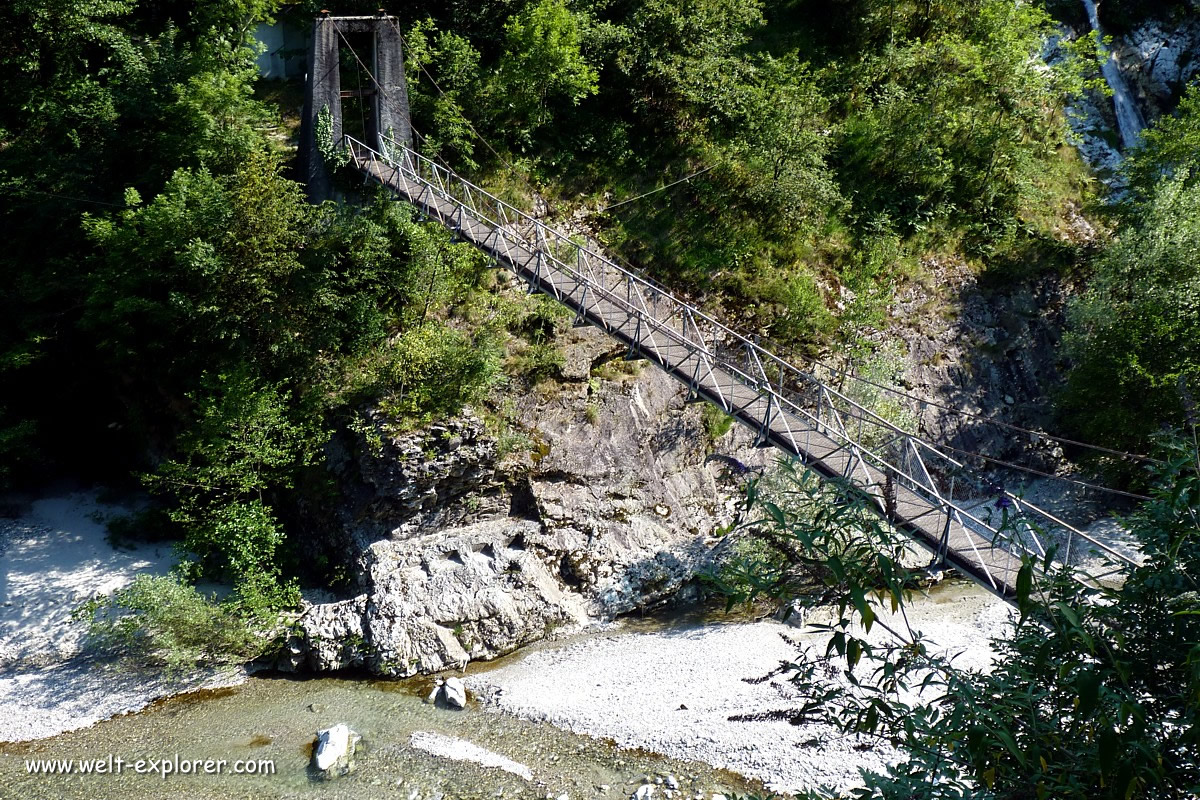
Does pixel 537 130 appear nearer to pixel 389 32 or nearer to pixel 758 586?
pixel 389 32

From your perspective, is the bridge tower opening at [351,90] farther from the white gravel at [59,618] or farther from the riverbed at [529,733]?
the riverbed at [529,733]

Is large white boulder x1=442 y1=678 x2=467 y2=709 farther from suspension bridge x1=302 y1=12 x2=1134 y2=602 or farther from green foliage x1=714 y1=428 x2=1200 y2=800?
green foliage x1=714 y1=428 x2=1200 y2=800

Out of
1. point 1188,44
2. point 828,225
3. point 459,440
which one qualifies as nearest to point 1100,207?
point 828,225

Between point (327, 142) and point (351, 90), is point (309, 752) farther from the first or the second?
point (351, 90)

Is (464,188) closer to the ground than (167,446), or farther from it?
farther from it

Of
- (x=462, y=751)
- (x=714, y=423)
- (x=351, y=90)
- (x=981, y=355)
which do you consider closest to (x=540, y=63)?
(x=351, y=90)

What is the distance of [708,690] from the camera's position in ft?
40.1

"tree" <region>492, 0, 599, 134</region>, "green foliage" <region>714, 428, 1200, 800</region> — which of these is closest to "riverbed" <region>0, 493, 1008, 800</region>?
"green foliage" <region>714, 428, 1200, 800</region>

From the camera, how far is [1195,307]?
593 inches

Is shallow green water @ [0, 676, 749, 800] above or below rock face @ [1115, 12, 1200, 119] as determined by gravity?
below

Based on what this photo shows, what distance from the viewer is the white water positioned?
910 inches

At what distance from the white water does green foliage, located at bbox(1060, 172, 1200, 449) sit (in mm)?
6730

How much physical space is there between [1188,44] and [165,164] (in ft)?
85.6

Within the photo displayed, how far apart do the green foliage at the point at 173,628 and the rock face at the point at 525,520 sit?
0.71m
